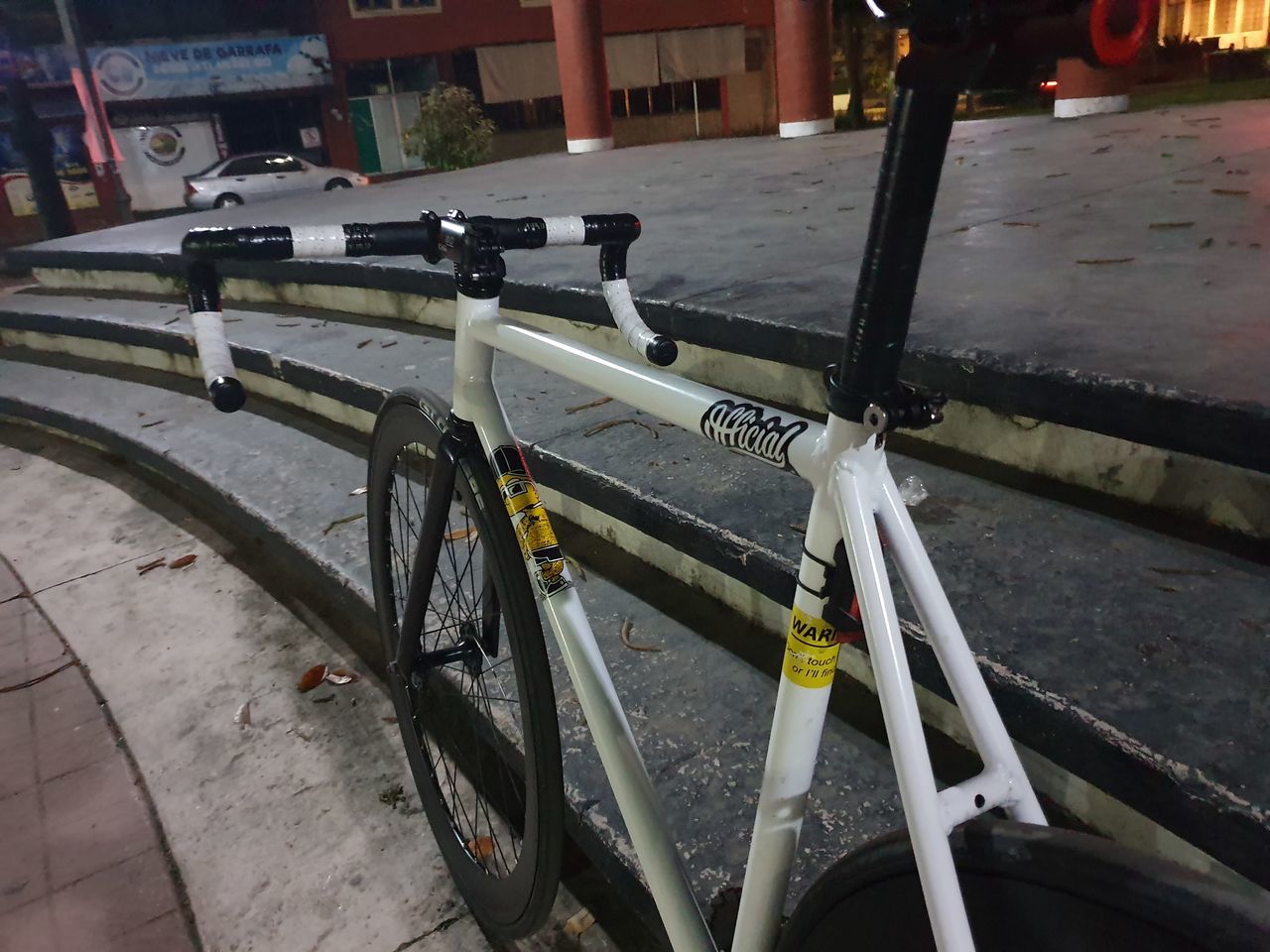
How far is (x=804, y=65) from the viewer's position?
9.15 meters

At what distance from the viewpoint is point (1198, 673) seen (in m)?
1.29

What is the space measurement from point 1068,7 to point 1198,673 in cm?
109

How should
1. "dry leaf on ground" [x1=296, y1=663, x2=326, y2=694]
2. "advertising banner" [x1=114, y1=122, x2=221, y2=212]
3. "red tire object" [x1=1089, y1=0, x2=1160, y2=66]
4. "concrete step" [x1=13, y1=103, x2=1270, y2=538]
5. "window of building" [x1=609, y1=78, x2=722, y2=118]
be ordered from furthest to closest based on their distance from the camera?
"window of building" [x1=609, y1=78, x2=722, y2=118] → "advertising banner" [x1=114, y1=122, x2=221, y2=212] → "dry leaf on ground" [x1=296, y1=663, x2=326, y2=694] → "concrete step" [x1=13, y1=103, x2=1270, y2=538] → "red tire object" [x1=1089, y1=0, x2=1160, y2=66]

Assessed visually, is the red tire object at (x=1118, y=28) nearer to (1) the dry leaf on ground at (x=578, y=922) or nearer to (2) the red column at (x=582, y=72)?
(1) the dry leaf on ground at (x=578, y=922)

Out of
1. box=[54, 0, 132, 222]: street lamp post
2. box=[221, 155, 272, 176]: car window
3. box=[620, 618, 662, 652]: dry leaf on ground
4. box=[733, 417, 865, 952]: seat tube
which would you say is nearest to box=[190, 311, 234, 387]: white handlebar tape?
box=[733, 417, 865, 952]: seat tube

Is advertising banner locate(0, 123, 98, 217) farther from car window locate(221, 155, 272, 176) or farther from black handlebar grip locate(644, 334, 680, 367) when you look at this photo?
black handlebar grip locate(644, 334, 680, 367)

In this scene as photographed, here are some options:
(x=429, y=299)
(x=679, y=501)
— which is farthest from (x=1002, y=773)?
(x=429, y=299)

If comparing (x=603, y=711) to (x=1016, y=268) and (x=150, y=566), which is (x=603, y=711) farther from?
(x=150, y=566)

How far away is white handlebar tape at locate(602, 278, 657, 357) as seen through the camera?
1.47m

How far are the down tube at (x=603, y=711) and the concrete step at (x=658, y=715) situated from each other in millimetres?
211

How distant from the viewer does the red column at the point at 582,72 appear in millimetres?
10289

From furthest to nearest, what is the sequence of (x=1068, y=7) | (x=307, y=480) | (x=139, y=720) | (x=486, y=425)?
1. (x=307, y=480)
2. (x=139, y=720)
3. (x=486, y=425)
4. (x=1068, y=7)

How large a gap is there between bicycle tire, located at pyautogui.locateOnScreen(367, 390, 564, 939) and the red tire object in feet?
3.57

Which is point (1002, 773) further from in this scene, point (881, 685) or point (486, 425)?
point (486, 425)
